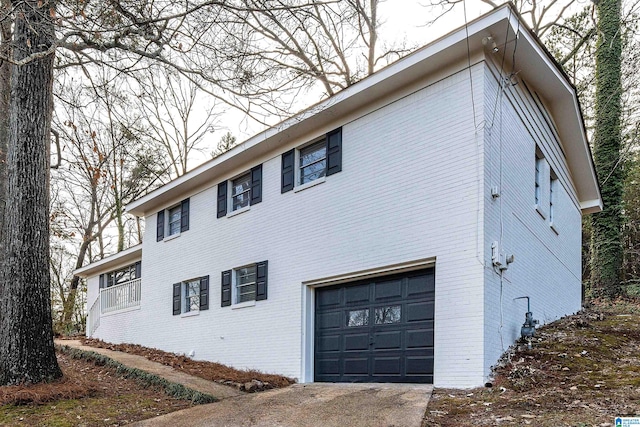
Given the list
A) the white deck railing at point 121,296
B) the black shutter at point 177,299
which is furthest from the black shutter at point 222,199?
the white deck railing at point 121,296

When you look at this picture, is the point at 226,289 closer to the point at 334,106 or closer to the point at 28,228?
the point at 28,228

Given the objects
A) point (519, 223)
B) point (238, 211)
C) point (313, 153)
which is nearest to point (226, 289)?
point (238, 211)

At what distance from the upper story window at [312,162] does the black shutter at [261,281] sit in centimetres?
177

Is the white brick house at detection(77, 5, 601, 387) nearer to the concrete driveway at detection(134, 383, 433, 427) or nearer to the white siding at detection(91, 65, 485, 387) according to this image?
the white siding at detection(91, 65, 485, 387)

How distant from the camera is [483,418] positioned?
19.3 ft

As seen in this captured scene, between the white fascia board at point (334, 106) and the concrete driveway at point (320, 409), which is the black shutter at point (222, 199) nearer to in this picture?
the white fascia board at point (334, 106)

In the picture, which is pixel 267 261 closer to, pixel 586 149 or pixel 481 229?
pixel 481 229

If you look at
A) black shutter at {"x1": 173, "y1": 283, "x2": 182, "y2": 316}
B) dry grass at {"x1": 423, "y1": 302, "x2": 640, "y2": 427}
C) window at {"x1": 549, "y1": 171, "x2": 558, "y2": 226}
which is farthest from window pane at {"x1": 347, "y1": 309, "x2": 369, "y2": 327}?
black shutter at {"x1": 173, "y1": 283, "x2": 182, "y2": 316}

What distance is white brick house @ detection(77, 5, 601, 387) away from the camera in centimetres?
810

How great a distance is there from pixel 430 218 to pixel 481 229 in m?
0.95

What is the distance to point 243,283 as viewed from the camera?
1240cm

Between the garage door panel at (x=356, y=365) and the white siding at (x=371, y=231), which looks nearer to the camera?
the white siding at (x=371, y=231)

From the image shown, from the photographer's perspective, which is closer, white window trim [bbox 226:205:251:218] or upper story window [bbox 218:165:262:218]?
upper story window [bbox 218:165:262:218]

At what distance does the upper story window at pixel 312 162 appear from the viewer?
10.4 m
